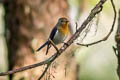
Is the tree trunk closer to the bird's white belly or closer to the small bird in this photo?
the small bird

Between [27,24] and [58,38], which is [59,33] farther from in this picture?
[27,24]

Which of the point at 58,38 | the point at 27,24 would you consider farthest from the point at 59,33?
the point at 27,24

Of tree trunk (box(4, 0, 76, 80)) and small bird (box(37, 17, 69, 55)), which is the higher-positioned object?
small bird (box(37, 17, 69, 55))

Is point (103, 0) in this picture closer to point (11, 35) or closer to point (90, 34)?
point (90, 34)

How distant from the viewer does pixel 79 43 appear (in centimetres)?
329

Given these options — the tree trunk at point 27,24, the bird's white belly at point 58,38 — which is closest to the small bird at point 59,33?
the bird's white belly at point 58,38

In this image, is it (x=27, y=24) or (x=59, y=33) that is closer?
(x=59, y=33)

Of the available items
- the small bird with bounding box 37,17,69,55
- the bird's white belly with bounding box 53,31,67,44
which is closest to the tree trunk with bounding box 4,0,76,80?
the small bird with bounding box 37,17,69,55

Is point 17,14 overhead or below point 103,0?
below

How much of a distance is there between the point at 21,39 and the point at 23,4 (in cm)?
47

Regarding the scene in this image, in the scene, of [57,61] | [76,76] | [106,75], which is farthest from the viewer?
[106,75]

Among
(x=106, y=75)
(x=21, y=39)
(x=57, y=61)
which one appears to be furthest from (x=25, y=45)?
(x=106, y=75)

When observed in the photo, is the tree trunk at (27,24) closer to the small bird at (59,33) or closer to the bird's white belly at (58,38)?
the small bird at (59,33)

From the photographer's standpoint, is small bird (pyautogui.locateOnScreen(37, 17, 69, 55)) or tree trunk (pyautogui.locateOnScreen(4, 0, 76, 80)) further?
tree trunk (pyautogui.locateOnScreen(4, 0, 76, 80))
